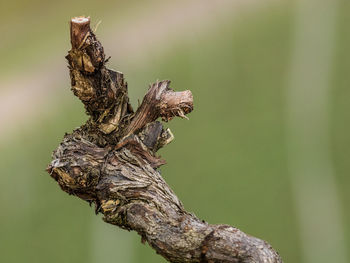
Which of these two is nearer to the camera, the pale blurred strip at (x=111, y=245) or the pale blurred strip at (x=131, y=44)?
the pale blurred strip at (x=111, y=245)

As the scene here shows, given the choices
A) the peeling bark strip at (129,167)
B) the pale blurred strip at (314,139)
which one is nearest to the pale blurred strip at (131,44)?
the pale blurred strip at (314,139)

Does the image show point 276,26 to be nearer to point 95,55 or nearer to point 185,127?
point 185,127

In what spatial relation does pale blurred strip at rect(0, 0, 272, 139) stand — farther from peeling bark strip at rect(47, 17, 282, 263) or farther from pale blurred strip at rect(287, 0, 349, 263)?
peeling bark strip at rect(47, 17, 282, 263)

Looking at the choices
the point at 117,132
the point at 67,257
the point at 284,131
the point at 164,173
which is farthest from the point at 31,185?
the point at 117,132

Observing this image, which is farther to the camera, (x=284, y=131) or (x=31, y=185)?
(x=31, y=185)

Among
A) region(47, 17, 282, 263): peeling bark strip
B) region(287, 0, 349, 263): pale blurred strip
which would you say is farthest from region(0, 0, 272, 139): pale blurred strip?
region(47, 17, 282, 263): peeling bark strip

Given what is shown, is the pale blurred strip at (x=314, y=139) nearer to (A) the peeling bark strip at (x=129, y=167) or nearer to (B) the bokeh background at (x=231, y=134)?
(B) the bokeh background at (x=231, y=134)

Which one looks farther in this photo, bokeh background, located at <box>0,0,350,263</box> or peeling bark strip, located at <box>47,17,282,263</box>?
bokeh background, located at <box>0,0,350,263</box>
